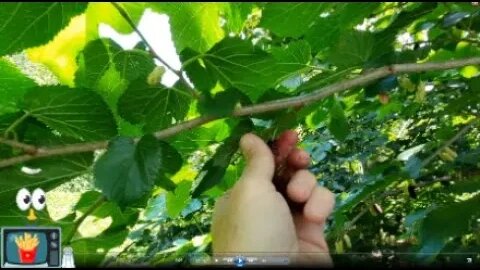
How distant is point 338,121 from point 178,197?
22 centimetres

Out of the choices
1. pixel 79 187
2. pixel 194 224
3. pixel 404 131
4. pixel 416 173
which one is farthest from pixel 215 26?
pixel 404 131

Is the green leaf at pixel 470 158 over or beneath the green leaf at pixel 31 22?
beneath

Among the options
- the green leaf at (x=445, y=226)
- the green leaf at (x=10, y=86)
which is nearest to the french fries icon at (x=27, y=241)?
the green leaf at (x=10, y=86)

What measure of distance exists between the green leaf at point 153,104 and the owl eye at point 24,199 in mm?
101

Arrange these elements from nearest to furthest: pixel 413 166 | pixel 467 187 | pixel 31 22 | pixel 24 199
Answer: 1. pixel 31 22
2. pixel 24 199
3. pixel 467 187
4. pixel 413 166

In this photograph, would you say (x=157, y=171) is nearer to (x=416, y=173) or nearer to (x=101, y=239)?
(x=101, y=239)

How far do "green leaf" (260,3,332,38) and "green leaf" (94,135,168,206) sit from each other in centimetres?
12

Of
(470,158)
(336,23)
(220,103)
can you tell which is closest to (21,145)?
(220,103)

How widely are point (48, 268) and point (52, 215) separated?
67mm

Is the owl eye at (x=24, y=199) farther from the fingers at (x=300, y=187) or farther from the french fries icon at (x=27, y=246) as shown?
the fingers at (x=300, y=187)

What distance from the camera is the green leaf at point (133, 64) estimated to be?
1.69ft

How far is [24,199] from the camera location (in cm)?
55

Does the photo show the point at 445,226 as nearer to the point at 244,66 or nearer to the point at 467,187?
the point at 467,187

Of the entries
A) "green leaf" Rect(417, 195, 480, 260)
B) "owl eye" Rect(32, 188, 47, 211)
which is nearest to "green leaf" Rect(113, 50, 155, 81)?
"owl eye" Rect(32, 188, 47, 211)
